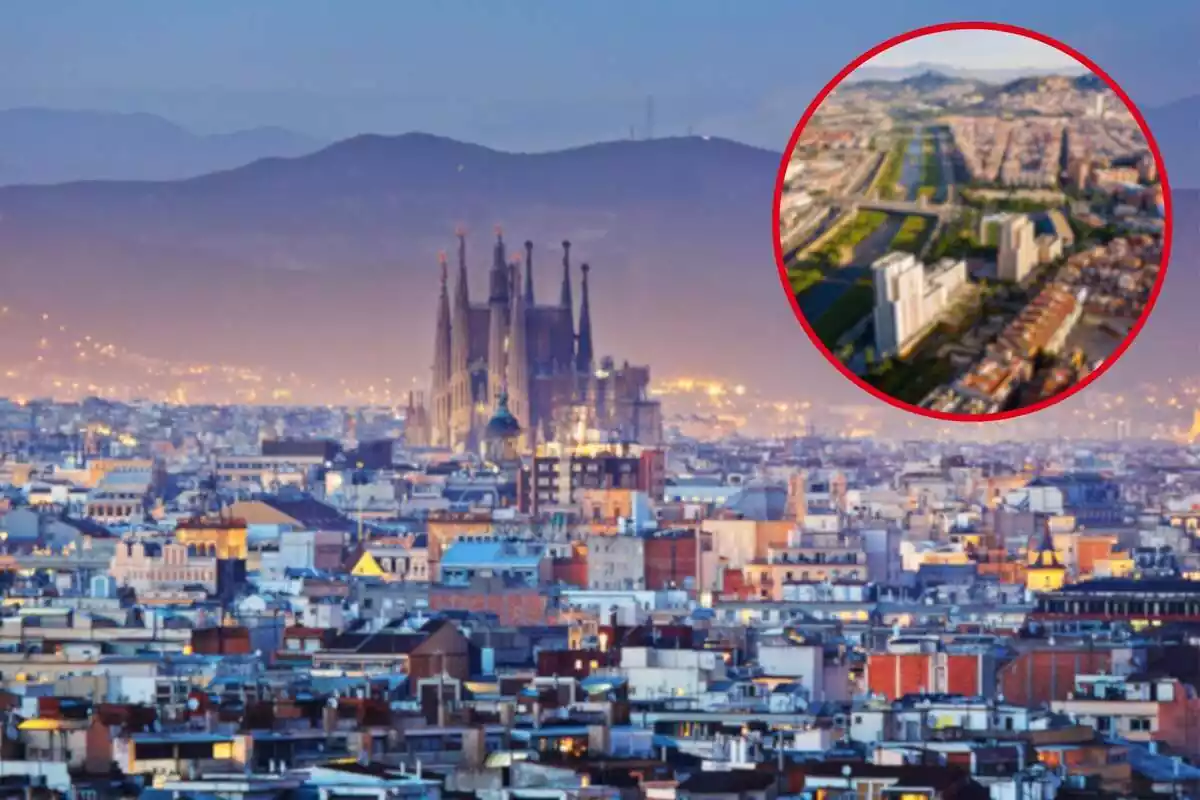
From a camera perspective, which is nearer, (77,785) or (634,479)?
(77,785)

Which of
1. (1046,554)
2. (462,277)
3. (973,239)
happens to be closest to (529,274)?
(462,277)

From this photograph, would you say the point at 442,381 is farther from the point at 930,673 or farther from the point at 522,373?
the point at 930,673

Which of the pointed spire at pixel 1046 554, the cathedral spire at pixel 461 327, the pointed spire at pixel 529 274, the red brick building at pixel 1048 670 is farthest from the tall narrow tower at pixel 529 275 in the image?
the red brick building at pixel 1048 670

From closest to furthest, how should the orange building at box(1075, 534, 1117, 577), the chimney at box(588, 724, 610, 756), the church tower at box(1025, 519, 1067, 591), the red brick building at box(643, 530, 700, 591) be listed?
the chimney at box(588, 724, 610, 756)
the church tower at box(1025, 519, 1067, 591)
the red brick building at box(643, 530, 700, 591)
the orange building at box(1075, 534, 1117, 577)

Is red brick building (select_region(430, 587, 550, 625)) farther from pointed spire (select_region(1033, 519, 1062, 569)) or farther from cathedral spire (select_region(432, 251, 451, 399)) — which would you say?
cathedral spire (select_region(432, 251, 451, 399))

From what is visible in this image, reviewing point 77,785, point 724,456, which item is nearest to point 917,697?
point 77,785

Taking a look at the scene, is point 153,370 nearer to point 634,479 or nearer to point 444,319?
point 444,319

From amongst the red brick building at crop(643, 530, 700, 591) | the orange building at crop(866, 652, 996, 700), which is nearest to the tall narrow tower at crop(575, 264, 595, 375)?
the red brick building at crop(643, 530, 700, 591)

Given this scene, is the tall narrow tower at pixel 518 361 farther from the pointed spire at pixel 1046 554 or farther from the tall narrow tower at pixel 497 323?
the pointed spire at pixel 1046 554
